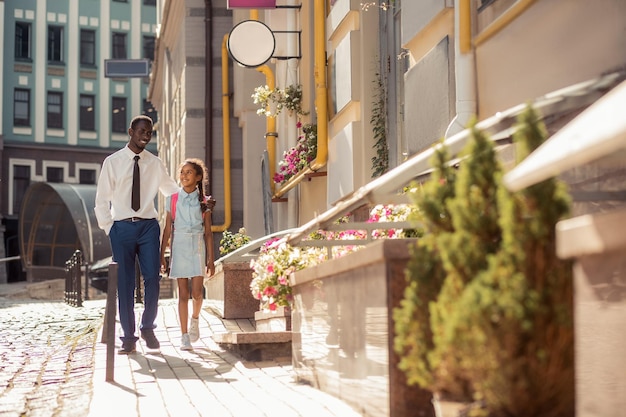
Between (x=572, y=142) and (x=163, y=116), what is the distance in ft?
110

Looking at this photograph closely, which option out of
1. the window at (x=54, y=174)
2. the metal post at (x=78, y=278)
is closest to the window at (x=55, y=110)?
the window at (x=54, y=174)

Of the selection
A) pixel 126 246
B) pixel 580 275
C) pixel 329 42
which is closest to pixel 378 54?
pixel 329 42

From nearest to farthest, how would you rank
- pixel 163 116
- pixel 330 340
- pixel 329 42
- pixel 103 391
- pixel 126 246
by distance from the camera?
1. pixel 330 340
2. pixel 103 391
3. pixel 126 246
4. pixel 329 42
5. pixel 163 116

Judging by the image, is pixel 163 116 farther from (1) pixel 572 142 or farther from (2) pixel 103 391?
(1) pixel 572 142

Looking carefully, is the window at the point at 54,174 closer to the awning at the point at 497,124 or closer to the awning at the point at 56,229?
the awning at the point at 56,229

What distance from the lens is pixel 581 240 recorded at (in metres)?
3.20

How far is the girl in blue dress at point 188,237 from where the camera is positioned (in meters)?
9.43

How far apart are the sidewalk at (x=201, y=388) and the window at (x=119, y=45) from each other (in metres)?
43.4

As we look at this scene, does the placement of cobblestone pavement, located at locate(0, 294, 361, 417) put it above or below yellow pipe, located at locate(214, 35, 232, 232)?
below

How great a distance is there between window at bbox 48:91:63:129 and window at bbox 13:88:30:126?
106 centimetres

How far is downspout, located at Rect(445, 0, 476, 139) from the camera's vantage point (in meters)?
7.32

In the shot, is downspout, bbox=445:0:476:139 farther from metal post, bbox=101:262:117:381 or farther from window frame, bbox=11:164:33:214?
window frame, bbox=11:164:33:214

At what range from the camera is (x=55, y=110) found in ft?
164

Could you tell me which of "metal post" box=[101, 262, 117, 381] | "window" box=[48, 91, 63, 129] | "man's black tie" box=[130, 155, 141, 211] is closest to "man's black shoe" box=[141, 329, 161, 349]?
"man's black tie" box=[130, 155, 141, 211]
